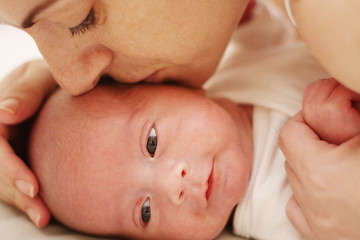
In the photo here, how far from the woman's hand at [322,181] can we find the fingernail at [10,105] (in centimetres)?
74

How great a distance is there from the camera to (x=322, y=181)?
79 cm

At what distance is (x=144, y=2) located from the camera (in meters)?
0.79

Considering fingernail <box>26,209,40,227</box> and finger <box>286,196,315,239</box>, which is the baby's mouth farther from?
fingernail <box>26,209,40,227</box>

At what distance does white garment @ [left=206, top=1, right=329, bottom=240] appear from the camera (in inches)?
42.5

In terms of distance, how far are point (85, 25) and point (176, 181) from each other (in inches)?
16.6

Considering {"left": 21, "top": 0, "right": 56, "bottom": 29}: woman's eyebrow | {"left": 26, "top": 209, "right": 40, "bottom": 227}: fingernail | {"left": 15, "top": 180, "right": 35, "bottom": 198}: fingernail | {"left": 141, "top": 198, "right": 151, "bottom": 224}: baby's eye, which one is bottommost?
{"left": 26, "top": 209, "right": 40, "bottom": 227}: fingernail

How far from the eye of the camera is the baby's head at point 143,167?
3.40 ft

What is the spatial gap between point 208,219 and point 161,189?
146mm

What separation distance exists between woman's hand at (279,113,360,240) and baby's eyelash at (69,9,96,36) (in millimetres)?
486

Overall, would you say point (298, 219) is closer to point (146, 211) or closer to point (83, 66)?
point (146, 211)

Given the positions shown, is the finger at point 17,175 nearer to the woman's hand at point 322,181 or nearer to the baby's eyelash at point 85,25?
the baby's eyelash at point 85,25

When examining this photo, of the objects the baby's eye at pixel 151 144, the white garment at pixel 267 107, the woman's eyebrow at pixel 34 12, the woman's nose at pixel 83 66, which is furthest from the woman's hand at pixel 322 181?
the woman's eyebrow at pixel 34 12

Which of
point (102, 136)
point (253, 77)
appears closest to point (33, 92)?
point (102, 136)

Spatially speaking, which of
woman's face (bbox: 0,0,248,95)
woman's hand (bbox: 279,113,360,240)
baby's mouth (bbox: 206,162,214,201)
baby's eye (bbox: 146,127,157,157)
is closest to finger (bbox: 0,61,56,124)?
woman's face (bbox: 0,0,248,95)
